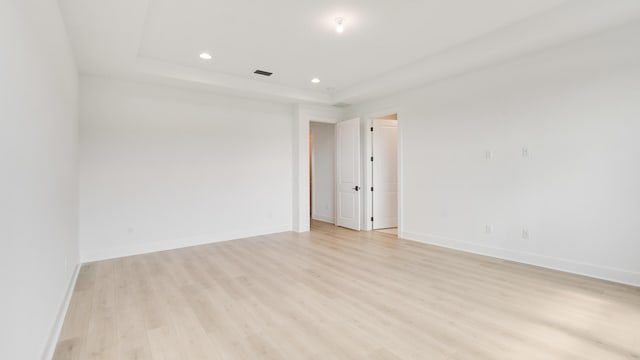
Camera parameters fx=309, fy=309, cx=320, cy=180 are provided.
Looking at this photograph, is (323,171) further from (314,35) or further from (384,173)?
(314,35)

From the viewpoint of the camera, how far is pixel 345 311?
2.71 m

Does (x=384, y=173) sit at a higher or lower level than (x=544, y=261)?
higher

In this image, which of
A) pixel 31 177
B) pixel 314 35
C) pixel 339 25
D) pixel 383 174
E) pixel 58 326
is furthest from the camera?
pixel 383 174

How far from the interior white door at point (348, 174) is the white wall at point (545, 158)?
1.58 meters

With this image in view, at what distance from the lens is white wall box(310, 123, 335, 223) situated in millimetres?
7691

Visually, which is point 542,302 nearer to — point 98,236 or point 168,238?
point 168,238

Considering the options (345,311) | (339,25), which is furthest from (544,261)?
(339,25)

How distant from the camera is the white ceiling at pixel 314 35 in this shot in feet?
9.95

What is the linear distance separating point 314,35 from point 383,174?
3.66 meters

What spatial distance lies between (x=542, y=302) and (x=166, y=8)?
4560 mm

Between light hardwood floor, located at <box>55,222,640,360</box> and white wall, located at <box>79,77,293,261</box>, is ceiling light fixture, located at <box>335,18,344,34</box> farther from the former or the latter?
white wall, located at <box>79,77,293,261</box>

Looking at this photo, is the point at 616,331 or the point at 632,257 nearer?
the point at 616,331

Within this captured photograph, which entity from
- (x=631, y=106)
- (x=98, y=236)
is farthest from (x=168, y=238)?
(x=631, y=106)

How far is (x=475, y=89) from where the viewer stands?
4.58 metres
